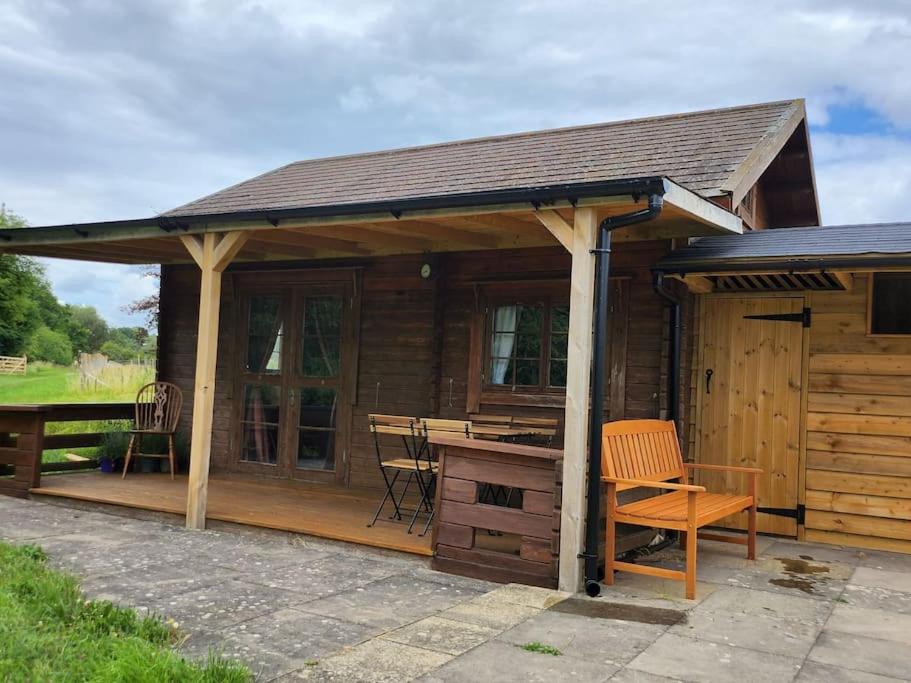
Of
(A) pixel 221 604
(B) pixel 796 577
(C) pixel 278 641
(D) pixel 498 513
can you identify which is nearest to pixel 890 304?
(B) pixel 796 577

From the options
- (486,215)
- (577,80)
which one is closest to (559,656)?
(486,215)

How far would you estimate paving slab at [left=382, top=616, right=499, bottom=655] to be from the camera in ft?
11.8

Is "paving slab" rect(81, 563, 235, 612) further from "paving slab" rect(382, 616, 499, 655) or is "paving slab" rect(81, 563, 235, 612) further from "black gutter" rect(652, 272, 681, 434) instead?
"black gutter" rect(652, 272, 681, 434)

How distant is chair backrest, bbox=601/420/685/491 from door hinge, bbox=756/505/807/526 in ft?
3.21

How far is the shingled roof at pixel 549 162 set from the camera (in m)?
6.68

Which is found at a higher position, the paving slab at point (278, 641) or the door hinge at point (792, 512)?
the door hinge at point (792, 512)

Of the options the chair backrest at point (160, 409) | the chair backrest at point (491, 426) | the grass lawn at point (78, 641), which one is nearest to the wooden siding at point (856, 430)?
the chair backrest at point (491, 426)

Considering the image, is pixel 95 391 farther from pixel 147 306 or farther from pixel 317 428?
pixel 317 428

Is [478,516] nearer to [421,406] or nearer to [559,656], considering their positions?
[559,656]

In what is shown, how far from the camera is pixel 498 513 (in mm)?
4973

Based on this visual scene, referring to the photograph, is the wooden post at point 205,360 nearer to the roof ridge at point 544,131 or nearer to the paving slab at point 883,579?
the roof ridge at point 544,131

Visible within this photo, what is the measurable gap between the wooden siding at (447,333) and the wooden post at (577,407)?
1.92 metres

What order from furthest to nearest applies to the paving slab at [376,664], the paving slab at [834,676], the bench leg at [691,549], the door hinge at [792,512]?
the door hinge at [792,512] < the bench leg at [691,549] < the paving slab at [834,676] < the paving slab at [376,664]

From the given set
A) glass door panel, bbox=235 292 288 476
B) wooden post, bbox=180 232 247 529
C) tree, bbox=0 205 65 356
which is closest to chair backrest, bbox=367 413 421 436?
wooden post, bbox=180 232 247 529
